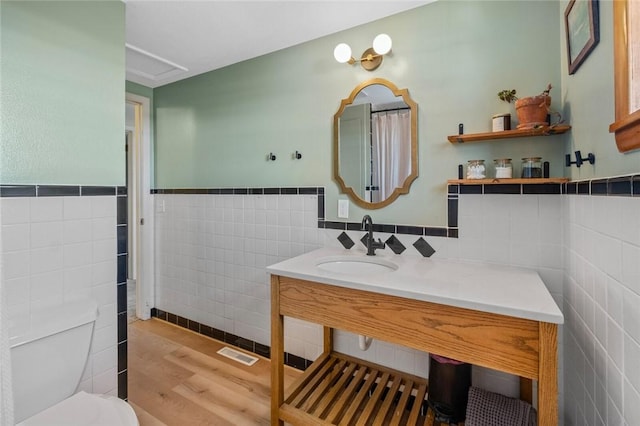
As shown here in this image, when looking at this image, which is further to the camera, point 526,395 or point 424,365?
point 424,365

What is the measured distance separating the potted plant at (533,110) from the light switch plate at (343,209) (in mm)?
972

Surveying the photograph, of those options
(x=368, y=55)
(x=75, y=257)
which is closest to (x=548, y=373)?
(x=368, y=55)

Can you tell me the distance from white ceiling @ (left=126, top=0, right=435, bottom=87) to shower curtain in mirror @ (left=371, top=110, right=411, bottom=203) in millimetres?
595

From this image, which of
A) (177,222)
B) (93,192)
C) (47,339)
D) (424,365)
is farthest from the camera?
(177,222)

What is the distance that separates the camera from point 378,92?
5.77 feet

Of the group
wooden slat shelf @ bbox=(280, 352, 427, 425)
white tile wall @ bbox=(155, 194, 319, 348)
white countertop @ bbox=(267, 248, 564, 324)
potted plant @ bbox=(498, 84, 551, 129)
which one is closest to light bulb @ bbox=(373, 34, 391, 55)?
potted plant @ bbox=(498, 84, 551, 129)

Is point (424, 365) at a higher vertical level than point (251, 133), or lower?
lower

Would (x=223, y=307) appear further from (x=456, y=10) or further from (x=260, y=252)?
(x=456, y=10)

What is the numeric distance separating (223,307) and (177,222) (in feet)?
2.95

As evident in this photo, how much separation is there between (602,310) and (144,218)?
3183mm

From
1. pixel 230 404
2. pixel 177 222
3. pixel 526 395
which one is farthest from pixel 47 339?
pixel 526 395

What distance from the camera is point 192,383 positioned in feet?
6.31

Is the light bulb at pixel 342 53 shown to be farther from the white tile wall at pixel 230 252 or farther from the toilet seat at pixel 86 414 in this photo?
the toilet seat at pixel 86 414

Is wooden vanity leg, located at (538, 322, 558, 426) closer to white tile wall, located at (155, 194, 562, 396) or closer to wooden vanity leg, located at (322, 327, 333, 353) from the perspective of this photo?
white tile wall, located at (155, 194, 562, 396)
